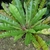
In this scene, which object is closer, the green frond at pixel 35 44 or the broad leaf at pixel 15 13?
the green frond at pixel 35 44

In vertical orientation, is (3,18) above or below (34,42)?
above

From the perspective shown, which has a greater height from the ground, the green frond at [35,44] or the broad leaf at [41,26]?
the broad leaf at [41,26]

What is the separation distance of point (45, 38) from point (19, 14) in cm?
64

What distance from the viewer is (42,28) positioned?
278 centimetres

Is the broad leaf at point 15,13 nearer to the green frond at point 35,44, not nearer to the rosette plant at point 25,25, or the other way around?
the rosette plant at point 25,25

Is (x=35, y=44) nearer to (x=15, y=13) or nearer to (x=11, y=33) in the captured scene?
(x=11, y=33)

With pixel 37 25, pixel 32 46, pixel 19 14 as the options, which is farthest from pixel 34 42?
pixel 19 14

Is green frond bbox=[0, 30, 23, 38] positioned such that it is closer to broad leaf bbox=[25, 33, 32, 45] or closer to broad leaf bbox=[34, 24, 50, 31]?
broad leaf bbox=[25, 33, 32, 45]

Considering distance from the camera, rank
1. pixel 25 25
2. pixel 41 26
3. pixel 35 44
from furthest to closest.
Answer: pixel 25 25 → pixel 41 26 → pixel 35 44

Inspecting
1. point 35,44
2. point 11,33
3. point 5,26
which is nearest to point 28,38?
point 35,44

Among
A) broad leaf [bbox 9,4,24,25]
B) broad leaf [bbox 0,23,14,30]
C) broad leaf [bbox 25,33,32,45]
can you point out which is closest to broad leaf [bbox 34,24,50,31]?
broad leaf [bbox 25,33,32,45]

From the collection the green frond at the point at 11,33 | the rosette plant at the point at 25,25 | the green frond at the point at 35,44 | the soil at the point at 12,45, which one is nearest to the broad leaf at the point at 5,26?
the rosette plant at the point at 25,25

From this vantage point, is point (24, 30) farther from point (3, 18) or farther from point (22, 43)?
point (3, 18)

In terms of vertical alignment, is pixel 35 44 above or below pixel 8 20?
below
